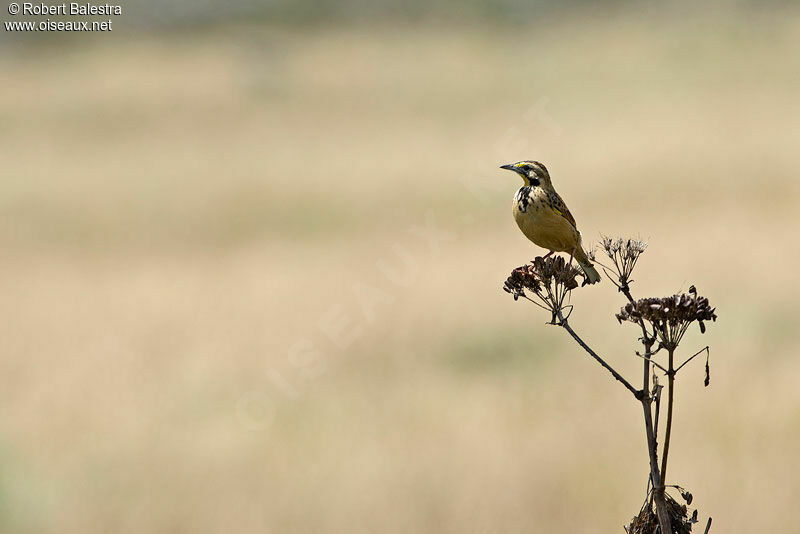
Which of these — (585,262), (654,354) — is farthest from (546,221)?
(654,354)

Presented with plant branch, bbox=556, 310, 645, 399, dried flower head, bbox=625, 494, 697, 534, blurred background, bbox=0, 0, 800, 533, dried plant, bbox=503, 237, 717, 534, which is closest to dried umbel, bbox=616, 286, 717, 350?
dried plant, bbox=503, 237, 717, 534

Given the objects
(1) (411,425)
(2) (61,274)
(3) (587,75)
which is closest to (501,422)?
(1) (411,425)

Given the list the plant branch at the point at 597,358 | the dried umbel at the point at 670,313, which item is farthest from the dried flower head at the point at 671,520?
the dried umbel at the point at 670,313

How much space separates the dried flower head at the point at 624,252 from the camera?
257 cm

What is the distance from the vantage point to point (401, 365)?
10680 millimetres

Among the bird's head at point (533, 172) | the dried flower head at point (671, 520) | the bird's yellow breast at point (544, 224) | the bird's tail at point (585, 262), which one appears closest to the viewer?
the dried flower head at point (671, 520)

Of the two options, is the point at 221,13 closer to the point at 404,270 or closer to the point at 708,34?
the point at 708,34

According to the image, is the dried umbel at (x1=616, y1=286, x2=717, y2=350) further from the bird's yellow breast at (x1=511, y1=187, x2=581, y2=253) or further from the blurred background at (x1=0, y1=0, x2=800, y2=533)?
the blurred background at (x1=0, y1=0, x2=800, y2=533)

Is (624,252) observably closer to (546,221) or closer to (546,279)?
(546,279)

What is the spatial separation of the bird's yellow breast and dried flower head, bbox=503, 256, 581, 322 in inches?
40.5

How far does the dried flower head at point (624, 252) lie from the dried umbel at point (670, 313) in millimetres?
320

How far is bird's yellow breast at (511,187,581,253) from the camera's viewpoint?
3.89m

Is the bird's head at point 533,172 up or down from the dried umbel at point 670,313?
up

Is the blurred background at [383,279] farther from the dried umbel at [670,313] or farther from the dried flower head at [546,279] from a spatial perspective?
the dried umbel at [670,313]
